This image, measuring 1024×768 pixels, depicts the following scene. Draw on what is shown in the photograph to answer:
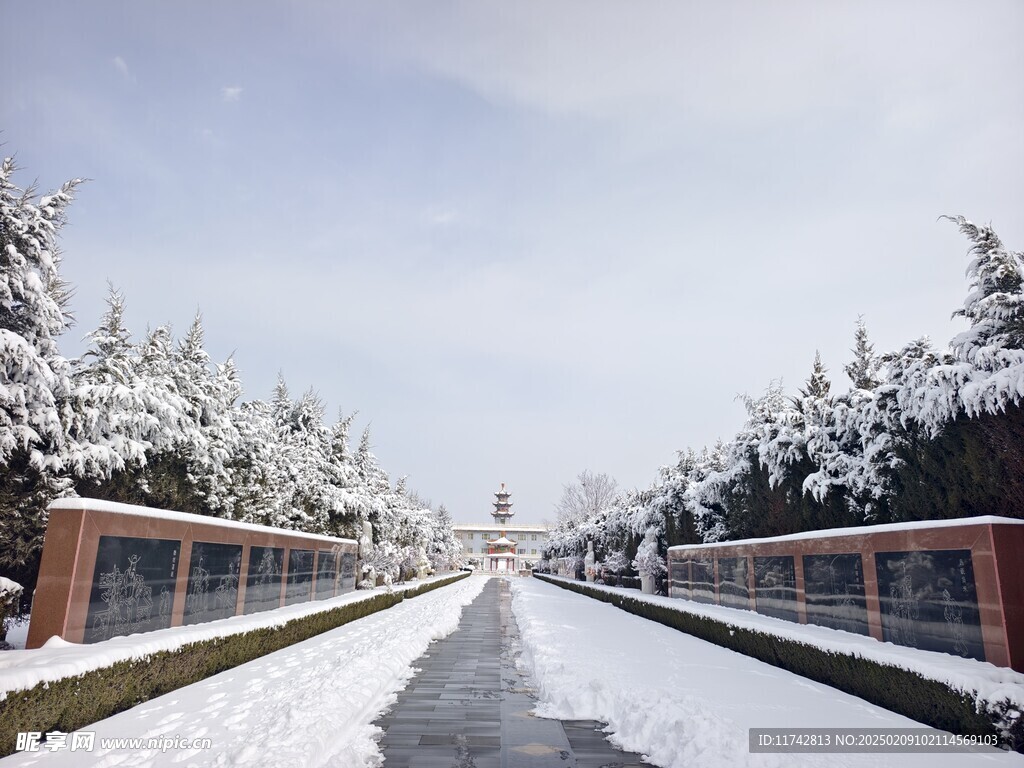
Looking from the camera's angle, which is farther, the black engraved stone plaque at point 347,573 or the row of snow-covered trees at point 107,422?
the black engraved stone plaque at point 347,573

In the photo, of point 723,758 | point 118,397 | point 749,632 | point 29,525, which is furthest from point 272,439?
point 723,758

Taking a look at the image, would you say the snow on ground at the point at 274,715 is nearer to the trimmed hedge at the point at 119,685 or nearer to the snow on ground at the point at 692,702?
the trimmed hedge at the point at 119,685

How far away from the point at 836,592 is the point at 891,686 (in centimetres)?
548

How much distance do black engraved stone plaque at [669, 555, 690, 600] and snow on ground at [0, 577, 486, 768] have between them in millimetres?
16408

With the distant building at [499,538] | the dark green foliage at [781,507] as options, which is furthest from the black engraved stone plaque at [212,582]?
the distant building at [499,538]

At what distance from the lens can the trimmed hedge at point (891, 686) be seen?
685 centimetres

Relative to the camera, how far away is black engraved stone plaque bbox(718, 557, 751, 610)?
19.7 metres

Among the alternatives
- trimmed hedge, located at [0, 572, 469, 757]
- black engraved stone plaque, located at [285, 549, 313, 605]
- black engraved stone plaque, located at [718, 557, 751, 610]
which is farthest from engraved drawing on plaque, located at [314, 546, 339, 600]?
black engraved stone plaque, located at [718, 557, 751, 610]

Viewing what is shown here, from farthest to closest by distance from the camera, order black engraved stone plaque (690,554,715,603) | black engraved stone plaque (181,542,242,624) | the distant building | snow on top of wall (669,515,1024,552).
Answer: the distant building < black engraved stone plaque (690,554,715,603) < black engraved stone plaque (181,542,242,624) < snow on top of wall (669,515,1024,552)

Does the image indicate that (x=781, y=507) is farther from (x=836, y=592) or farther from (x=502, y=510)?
(x=502, y=510)

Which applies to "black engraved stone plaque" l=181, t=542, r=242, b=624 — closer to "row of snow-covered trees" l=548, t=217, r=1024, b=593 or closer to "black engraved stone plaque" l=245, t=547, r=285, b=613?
"black engraved stone plaque" l=245, t=547, r=285, b=613

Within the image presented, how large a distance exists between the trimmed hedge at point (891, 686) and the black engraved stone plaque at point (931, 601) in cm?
159
